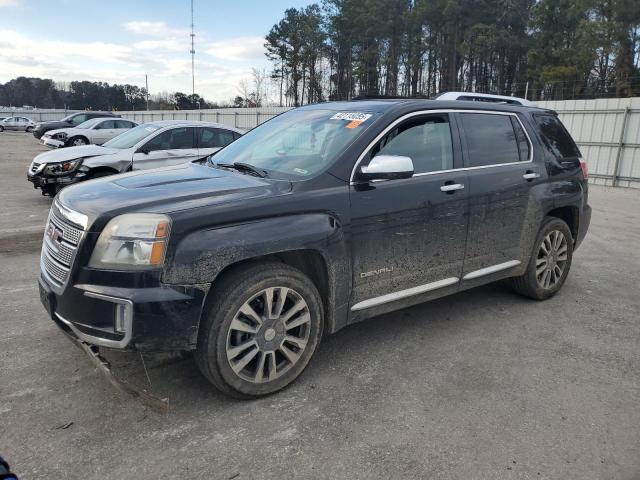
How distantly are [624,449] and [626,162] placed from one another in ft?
48.8

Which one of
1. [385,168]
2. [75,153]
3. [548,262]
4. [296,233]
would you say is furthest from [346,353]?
[75,153]

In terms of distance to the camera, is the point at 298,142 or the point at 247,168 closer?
the point at 247,168

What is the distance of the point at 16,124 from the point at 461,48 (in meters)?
40.7

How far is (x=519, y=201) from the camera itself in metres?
4.45

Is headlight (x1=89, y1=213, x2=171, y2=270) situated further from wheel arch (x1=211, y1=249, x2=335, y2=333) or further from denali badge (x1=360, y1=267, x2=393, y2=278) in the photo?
denali badge (x1=360, y1=267, x2=393, y2=278)

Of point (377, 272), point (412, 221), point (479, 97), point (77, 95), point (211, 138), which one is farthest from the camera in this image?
point (77, 95)

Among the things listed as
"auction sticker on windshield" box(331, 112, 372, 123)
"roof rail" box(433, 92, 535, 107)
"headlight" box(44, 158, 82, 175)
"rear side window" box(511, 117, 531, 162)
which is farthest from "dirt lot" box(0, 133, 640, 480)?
"headlight" box(44, 158, 82, 175)

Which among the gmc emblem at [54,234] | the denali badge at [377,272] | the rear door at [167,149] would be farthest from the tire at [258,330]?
the rear door at [167,149]

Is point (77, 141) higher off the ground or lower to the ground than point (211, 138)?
lower

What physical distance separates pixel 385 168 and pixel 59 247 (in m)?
2.08

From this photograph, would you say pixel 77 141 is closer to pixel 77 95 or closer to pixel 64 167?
pixel 64 167

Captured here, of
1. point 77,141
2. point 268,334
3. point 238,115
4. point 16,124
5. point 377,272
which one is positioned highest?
point 238,115

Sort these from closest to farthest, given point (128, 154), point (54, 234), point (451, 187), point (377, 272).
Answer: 1. point (54, 234)
2. point (377, 272)
3. point (451, 187)
4. point (128, 154)

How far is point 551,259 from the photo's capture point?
496 centimetres
